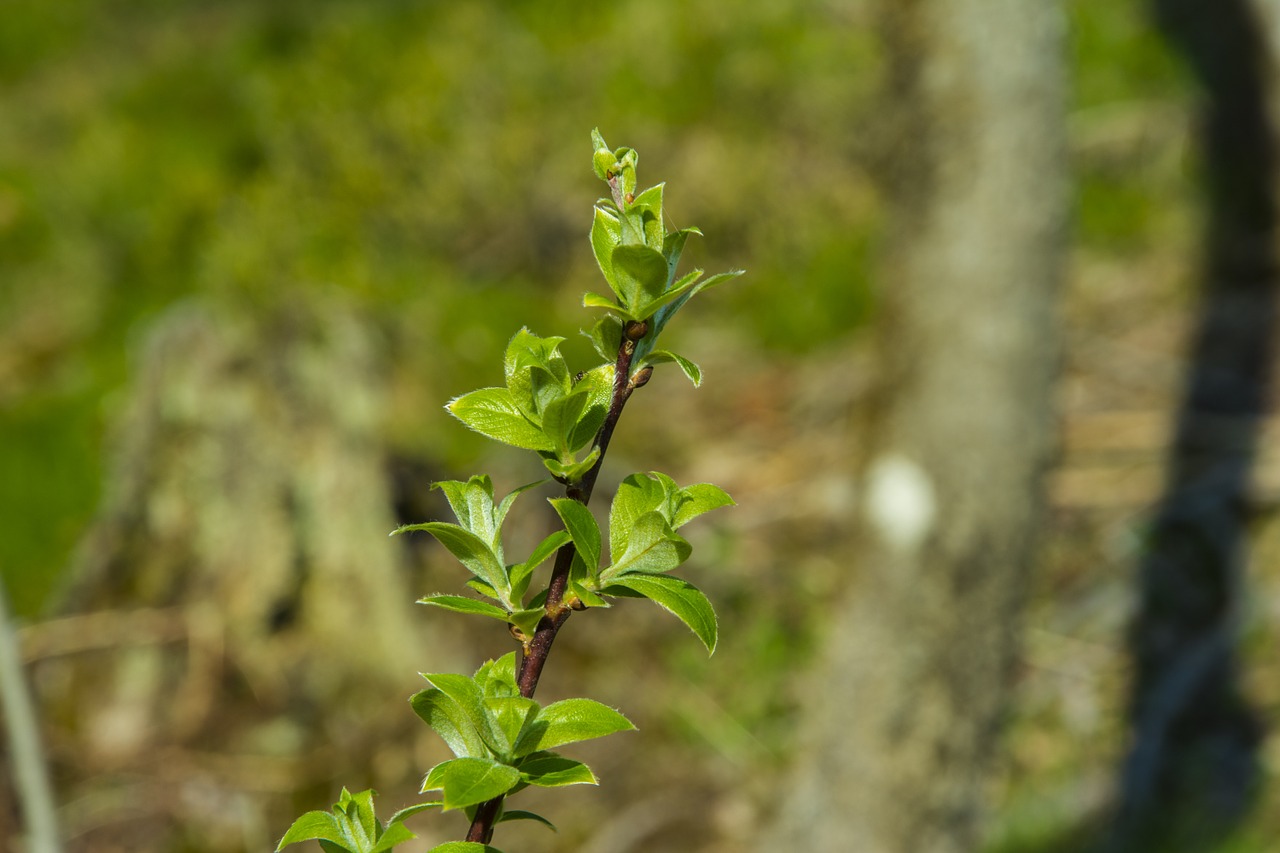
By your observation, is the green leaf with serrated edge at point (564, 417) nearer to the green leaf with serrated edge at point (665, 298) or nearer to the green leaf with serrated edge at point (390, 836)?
the green leaf with serrated edge at point (665, 298)

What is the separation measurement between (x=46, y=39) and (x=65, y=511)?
4.48 meters

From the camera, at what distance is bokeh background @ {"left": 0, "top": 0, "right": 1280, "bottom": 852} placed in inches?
107

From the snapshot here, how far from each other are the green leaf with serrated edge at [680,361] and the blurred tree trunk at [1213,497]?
2459mm

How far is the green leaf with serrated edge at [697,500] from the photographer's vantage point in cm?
53

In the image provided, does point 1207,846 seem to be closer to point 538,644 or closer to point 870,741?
point 870,741

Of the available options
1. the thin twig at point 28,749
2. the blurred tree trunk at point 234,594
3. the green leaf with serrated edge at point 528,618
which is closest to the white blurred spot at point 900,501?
the blurred tree trunk at point 234,594

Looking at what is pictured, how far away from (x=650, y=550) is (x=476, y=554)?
72 mm

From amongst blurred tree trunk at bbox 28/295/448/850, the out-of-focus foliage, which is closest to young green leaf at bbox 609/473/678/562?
blurred tree trunk at bbox 28/295/448/850

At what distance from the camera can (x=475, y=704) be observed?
1.58 feet

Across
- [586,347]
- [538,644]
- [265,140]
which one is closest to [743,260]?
[586,347]

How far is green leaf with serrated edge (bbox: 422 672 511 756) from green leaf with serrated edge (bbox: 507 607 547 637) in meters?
0.03

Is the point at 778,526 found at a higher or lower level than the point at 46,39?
lower

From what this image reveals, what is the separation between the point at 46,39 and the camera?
7020 mm

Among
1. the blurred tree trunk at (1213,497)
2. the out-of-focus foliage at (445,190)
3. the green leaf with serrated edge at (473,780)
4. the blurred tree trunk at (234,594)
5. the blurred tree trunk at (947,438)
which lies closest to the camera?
the green leaf with serrated edge at (473,780)
